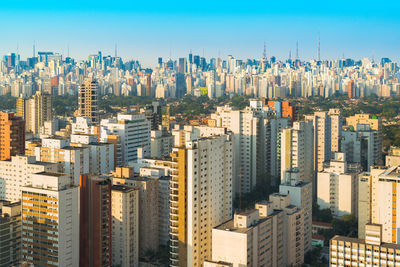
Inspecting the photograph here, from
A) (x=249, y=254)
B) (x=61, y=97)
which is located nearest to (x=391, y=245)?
(x=249, y=254)

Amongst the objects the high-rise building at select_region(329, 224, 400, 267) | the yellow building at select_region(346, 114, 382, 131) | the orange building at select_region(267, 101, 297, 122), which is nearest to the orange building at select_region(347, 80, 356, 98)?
the yellow building at select_region(346, 114, 382, 131)

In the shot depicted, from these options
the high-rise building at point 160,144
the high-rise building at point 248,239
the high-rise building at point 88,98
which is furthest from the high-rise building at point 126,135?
the high-rise building at point 248,239

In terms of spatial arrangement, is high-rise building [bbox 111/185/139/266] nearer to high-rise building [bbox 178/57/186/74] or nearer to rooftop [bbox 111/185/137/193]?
rooftop [bbox 111/185/137/193]

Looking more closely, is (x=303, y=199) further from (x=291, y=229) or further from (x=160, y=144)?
(x=160, y=144)

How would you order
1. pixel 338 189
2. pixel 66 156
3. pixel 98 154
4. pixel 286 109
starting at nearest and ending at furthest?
pixel 66 156 < pixel 338 189 < pixel 98 154 < pixel 286 109

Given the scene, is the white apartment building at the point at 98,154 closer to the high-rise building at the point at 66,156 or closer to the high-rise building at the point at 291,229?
the high-rise building at the point at 66,156

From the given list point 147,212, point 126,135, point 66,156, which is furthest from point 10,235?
point 126,135

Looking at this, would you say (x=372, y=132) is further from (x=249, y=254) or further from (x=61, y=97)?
(x=61, y=97)
